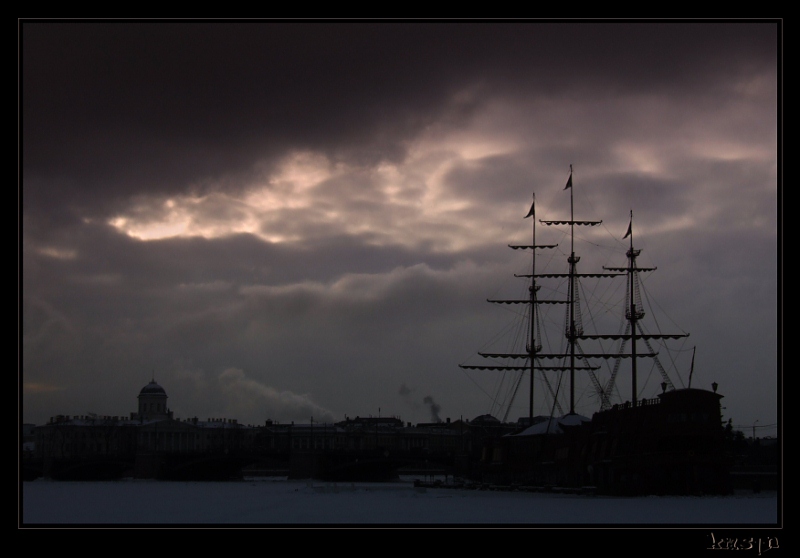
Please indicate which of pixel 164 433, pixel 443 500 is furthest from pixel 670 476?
pixel 164 433

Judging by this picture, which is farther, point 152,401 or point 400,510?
point 152,401

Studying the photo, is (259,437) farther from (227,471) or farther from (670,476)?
(670,476)

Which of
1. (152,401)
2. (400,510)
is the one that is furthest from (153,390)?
(400,510)

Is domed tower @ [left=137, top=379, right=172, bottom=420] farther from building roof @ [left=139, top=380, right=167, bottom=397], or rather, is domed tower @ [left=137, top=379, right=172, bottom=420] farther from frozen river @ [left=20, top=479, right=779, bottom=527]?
frozen river @ [left=20, top=479, right=779, bottom=527]

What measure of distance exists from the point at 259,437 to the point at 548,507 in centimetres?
13636

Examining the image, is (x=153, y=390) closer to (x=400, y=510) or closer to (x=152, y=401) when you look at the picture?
(x=152, y=401)

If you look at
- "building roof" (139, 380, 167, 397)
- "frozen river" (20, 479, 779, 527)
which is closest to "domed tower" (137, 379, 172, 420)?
"building roof" (139, 380, 167, 397)

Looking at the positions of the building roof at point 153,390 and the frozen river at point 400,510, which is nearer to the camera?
the frozen river at point 400,510

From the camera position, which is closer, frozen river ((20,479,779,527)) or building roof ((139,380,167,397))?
frozen river ((20,479,779,527))

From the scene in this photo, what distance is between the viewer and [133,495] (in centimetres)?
7662

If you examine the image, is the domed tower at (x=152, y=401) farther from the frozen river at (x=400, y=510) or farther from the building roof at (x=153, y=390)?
the frozen river at (x=400, y=510)

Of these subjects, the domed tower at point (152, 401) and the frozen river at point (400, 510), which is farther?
the domed tower at point (152, 401)

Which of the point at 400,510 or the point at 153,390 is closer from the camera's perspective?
the point at 400,510

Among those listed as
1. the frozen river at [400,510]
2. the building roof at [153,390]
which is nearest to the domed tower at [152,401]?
the building roof at [153,390]
